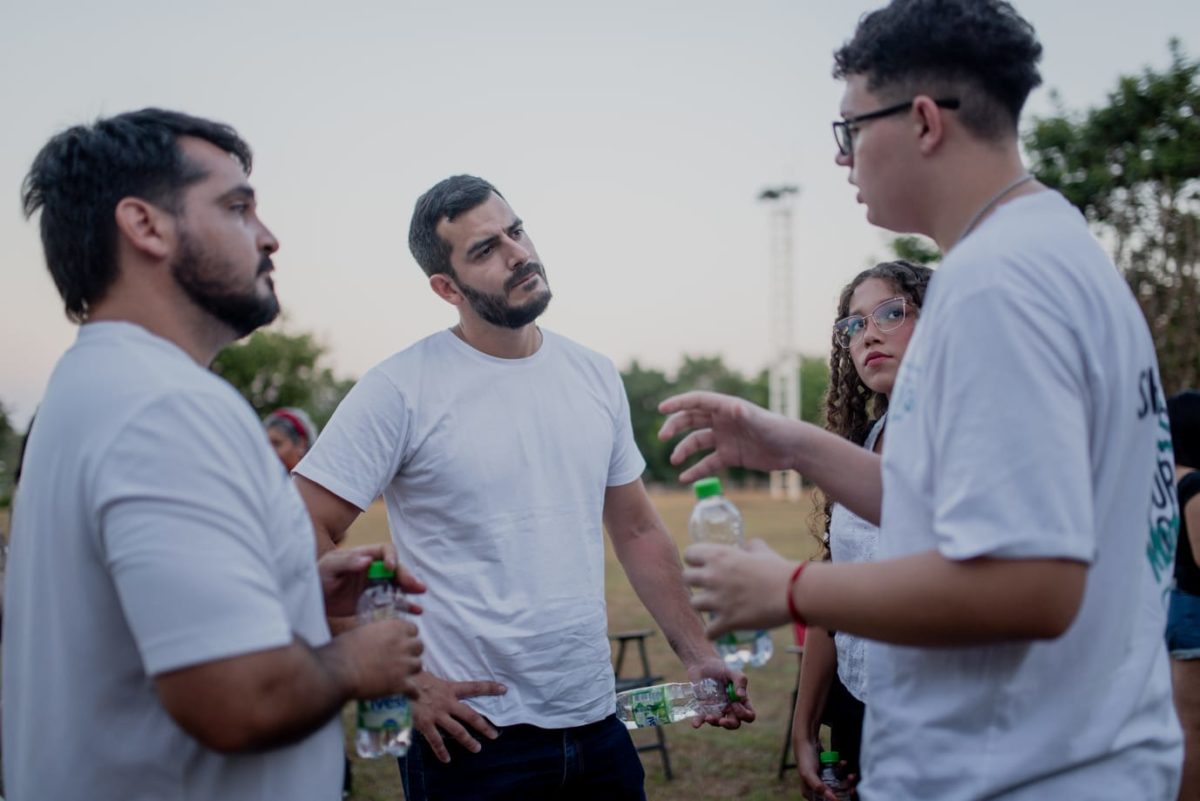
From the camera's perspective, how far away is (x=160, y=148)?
2070mm

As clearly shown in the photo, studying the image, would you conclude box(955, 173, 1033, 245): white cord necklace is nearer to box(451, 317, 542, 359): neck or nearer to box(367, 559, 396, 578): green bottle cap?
box(367, 559, 396, 578): green bottle cap

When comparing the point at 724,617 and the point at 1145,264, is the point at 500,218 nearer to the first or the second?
the point at 724,617

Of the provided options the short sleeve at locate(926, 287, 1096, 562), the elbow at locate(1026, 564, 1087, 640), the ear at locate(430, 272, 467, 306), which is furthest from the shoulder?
the elbow at locate(1026, 564, 1087, 640)

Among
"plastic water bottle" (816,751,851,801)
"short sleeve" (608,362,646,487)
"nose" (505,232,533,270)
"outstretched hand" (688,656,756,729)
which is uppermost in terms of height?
"nose" (505,232,533,270)

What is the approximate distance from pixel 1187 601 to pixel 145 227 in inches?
182

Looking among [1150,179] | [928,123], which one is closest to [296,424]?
[928,123]

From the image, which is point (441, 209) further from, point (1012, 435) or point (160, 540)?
point (1012, 435)

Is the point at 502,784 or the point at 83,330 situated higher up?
the point at 83,330

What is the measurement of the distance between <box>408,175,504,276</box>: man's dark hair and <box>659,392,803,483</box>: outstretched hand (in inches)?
66.7

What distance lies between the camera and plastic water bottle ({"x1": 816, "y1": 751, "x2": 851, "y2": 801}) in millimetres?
3246

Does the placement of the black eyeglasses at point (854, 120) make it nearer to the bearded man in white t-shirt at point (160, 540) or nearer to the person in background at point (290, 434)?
the bearded man in white t-shirt at point (160, 540)

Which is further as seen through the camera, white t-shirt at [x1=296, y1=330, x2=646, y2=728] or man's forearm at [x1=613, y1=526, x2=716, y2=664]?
man's forearm at [x1=613, y1=526, x2=716, y2=664]

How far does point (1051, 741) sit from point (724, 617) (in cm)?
58

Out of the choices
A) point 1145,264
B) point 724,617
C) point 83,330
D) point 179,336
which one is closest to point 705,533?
point 724,617
